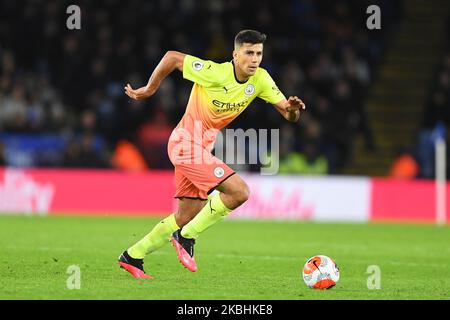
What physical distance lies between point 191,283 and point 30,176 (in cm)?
1003

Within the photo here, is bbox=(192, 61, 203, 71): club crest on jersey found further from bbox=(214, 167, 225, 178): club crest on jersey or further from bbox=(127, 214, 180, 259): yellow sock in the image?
bbox=(127, 214, 180, 259): yellow sock

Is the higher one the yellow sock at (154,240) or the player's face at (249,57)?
the player's face at (249,57)

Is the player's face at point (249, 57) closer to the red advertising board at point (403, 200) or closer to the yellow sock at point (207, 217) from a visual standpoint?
the yellow sock at point (207, 217)

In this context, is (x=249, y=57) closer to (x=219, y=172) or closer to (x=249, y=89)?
(x=249, y=89)

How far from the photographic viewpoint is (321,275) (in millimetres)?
8430

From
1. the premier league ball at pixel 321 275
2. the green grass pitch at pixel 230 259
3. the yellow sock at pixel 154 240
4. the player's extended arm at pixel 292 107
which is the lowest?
the green grass pitch at pixel 230 259

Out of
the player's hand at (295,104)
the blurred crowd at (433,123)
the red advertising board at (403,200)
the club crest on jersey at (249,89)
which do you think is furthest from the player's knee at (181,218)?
the blurred crowd at (433,123)

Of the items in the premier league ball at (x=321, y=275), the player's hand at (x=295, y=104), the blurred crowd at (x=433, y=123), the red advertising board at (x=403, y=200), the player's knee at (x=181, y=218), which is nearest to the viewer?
the premier league ball at (x=321, y=275)

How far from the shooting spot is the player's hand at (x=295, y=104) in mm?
8641

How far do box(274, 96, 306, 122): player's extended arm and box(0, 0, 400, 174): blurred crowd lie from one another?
10.1 m

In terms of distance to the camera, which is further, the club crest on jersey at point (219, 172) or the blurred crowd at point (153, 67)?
the blurred crowd at point (153, 67)

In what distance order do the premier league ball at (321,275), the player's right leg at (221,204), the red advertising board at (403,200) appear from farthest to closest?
the red advertising board at (403,200) → the player's right leg at (221,204) → the premier league ball at (321,275)

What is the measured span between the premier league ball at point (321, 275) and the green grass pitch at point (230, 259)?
0.10 metres
